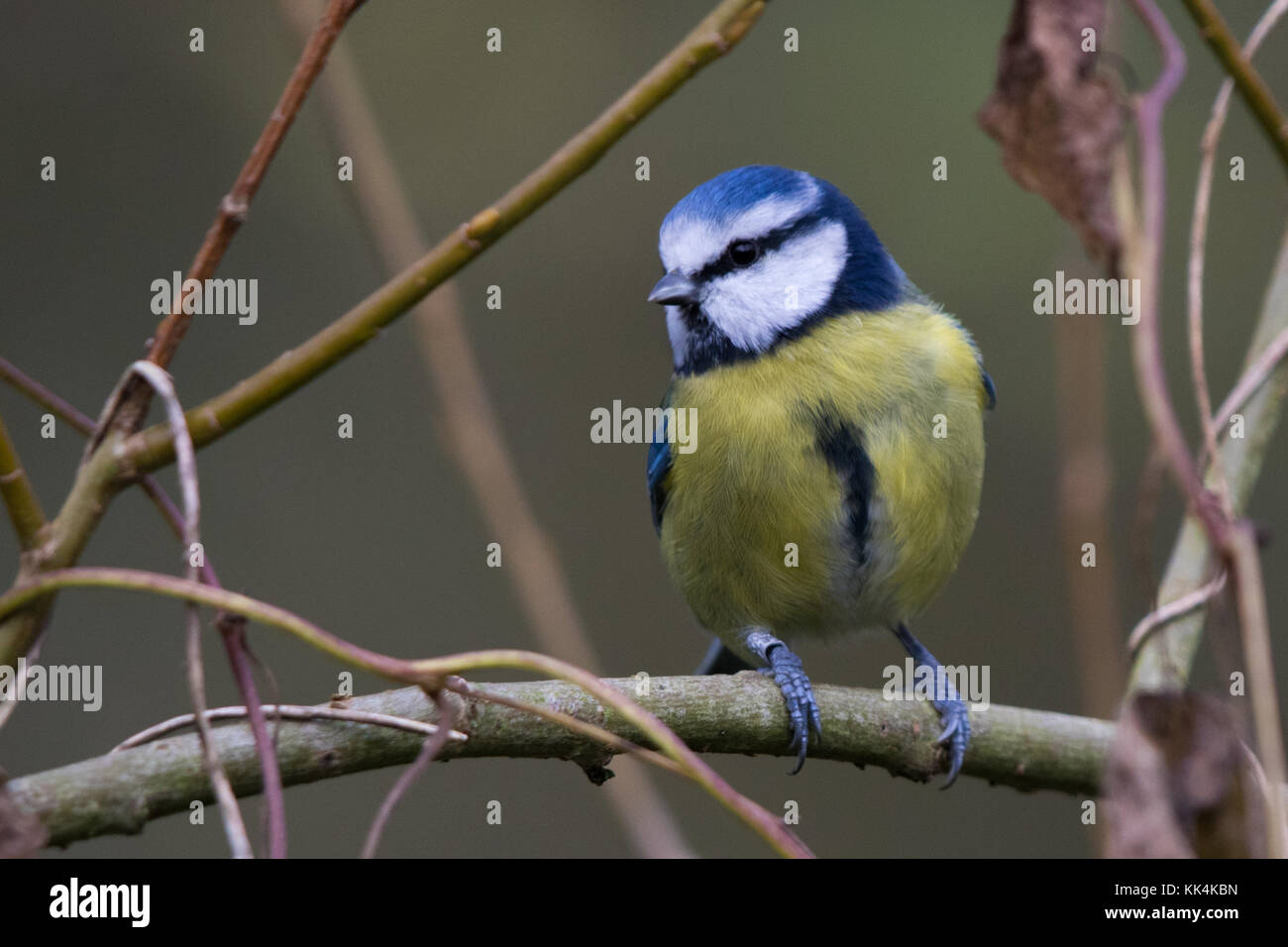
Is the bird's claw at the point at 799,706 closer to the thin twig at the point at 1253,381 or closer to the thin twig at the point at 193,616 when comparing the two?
the thin twig at the point at 1253,381

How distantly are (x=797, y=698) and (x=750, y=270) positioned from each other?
1.05 m

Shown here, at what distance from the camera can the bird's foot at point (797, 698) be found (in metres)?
1.96

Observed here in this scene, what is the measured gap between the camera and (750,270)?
275 centimetres

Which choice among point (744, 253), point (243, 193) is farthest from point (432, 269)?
point (744, 253)

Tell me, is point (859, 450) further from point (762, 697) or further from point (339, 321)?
point (339, 321)

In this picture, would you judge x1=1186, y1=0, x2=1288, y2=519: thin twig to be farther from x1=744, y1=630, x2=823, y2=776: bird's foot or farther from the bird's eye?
the bird's eye

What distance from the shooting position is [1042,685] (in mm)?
4613

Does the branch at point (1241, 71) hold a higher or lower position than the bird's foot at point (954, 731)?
higher

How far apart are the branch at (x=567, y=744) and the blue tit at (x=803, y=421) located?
0.40m

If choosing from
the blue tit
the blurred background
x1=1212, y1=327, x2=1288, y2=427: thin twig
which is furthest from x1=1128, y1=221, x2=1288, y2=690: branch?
the blurred background

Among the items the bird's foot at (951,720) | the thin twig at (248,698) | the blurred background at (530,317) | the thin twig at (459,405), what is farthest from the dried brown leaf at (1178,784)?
the blurred background at (530,317)

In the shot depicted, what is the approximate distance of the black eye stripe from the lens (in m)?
2.71

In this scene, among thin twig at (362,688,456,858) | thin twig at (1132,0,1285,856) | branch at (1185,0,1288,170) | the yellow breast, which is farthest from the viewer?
the yellow breast

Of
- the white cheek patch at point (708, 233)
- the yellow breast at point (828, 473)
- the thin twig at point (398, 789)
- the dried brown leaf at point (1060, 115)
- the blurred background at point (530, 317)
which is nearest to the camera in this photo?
the dried brown leaf at point (1060, 115)
